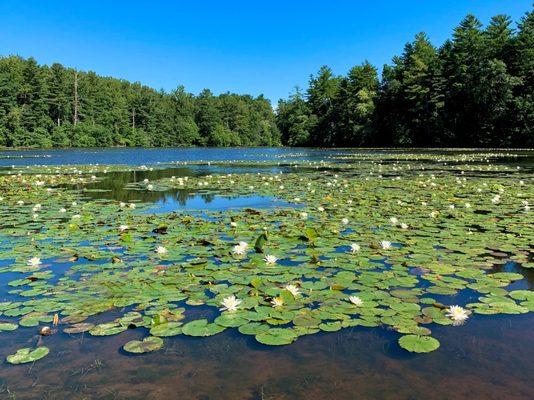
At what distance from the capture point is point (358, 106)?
208ft

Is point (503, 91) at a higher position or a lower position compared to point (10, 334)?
higher

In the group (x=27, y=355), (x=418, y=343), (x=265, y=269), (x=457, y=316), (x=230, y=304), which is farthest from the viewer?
(x=265, y=269)

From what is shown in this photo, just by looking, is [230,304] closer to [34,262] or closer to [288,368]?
[288,368]

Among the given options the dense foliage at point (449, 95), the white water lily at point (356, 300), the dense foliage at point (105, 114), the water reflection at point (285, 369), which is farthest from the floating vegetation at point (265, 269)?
the dense foliage at point (105, 114)

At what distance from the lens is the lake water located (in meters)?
2.39

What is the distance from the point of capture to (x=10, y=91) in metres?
59.5

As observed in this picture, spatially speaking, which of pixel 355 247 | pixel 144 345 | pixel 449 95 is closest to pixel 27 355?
pixel 144 345

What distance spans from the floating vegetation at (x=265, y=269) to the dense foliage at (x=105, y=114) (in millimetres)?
59300

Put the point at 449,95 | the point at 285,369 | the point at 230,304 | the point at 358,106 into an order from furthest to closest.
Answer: the point at 358,106 < the point at 449,95 < the point at 230,304 < the point at 285,369

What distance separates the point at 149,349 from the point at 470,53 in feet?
179

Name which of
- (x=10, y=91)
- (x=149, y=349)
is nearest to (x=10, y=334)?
(x=149, y=349)

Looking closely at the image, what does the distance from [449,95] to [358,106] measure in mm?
14876

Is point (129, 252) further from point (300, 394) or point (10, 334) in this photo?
point (300, 394)

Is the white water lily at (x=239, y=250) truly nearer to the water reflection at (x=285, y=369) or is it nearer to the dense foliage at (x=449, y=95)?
the water reflection at (x=285, y=369)
